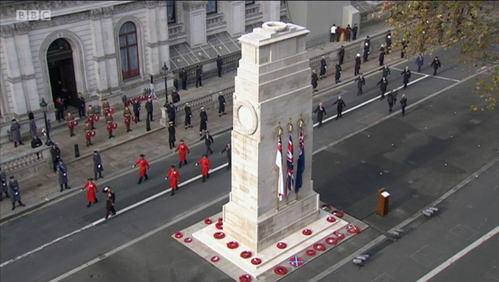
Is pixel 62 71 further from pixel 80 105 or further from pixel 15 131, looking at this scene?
pixel 15 131

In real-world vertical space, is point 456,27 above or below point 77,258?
above

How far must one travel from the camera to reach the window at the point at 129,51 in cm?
3734

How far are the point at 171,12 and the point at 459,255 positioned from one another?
24742 mm

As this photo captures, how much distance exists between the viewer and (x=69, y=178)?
30.1 meters

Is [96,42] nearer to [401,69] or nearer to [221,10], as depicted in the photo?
[221,10]

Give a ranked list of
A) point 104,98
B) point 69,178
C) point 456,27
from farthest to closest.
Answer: point 104,98
point 69,178
point 456,27

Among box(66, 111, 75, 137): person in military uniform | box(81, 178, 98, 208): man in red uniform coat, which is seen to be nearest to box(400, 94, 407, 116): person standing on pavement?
box(81, 178, 98, 208): man in red uniform coat

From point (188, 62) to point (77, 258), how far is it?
66.1ft

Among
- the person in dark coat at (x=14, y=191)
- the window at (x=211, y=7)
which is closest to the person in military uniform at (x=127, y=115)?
the person in dark coat at (x=14, y=191)

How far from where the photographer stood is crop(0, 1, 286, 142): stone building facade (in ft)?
107

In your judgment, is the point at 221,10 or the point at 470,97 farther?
the point at 221,10

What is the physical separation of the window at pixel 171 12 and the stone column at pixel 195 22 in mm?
680

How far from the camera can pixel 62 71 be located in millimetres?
36156

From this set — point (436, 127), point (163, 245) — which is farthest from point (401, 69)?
point (163, 245)
